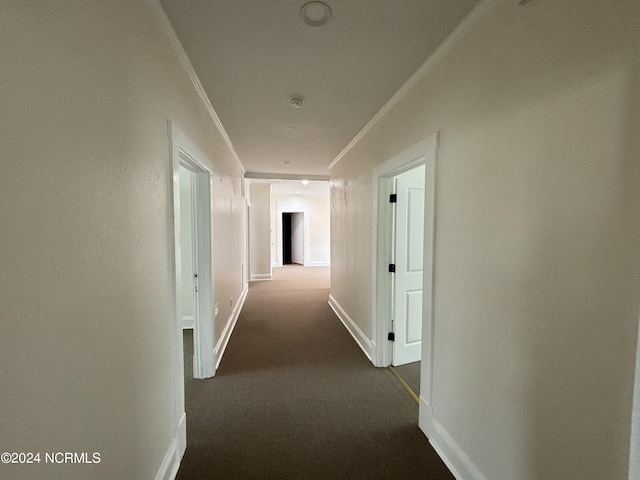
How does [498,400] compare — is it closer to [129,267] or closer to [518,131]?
[518,131]

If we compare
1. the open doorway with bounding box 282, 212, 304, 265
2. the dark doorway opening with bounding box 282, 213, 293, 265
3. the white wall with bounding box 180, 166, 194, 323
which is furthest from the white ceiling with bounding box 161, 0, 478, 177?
the dark doorway opening with bounding box 282, 213, 293, 265

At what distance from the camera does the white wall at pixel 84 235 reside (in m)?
0.62

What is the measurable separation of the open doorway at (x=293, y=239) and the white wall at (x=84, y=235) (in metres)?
8.75

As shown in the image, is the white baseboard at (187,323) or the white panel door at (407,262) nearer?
the white panel door at (407,262)

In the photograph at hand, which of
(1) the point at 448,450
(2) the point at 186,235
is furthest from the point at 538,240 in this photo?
(2) the point at 186,235

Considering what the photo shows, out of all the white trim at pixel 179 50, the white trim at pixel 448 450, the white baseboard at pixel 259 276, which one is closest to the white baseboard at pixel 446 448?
the white trim at pixel 448 450

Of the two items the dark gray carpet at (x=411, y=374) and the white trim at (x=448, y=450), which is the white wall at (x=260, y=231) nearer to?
the dark gray carpet at (x=411, y=374)

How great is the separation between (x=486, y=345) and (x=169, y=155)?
6.30 ft

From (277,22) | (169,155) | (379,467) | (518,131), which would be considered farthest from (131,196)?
(379,467)

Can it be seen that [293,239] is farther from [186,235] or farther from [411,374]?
[411,374]

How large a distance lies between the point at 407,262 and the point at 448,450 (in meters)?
1.54

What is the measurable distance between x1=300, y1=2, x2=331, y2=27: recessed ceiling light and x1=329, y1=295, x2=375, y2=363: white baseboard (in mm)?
2700

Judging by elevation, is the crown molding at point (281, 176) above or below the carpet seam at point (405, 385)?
above

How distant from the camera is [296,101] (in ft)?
7.47
